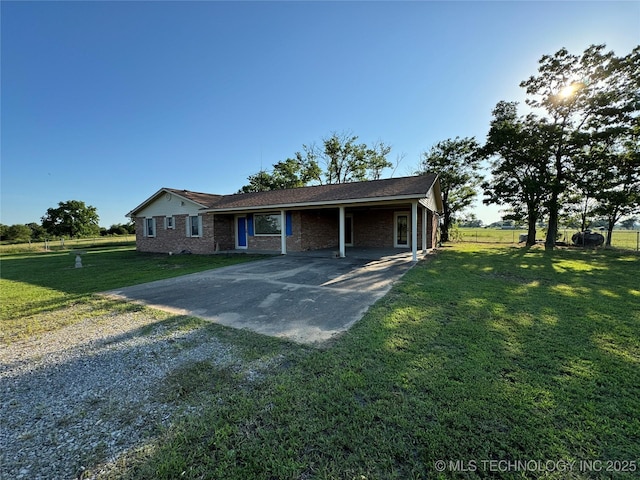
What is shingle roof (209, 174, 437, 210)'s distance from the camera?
10.7 m

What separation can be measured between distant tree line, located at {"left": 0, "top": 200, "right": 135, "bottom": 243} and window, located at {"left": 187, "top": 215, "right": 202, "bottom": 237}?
35240 millimetres

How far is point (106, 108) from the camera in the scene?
14406mm

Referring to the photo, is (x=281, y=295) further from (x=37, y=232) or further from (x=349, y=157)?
(x=37, y=232)

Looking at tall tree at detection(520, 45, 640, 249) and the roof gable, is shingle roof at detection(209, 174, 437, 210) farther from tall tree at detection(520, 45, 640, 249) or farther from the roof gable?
tall tree at detection(520, 45, 640, 249)

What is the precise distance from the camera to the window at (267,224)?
1538 centimetres

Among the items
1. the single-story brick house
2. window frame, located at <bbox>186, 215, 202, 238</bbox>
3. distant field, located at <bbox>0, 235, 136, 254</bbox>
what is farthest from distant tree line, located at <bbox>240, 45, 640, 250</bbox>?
distant field, located at <bbox>0, 235, 136, 254</bbox>

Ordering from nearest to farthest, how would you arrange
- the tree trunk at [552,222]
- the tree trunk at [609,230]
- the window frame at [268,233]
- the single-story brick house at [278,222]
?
the single-story brick house at [278,222] < the window frame at [268,233] < the tree trunk at [552,222] < the tree trunk at [609,230]

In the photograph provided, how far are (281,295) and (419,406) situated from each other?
4.26 meters

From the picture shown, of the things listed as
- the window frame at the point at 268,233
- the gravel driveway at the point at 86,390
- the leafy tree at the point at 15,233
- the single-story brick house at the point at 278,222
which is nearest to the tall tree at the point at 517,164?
the single-story brick house at the point at 278,222

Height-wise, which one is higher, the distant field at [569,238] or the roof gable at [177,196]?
the roof gable at [177,196]

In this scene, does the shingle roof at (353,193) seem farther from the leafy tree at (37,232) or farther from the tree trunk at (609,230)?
the leafy tree at (37,232)

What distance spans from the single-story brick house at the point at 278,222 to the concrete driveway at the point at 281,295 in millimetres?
4783

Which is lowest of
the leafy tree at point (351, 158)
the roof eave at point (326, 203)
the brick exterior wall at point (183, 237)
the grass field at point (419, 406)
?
the grass field at point (419, 406)

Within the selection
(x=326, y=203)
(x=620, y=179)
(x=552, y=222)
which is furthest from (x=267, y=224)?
Answer: (x=620, y=179)
